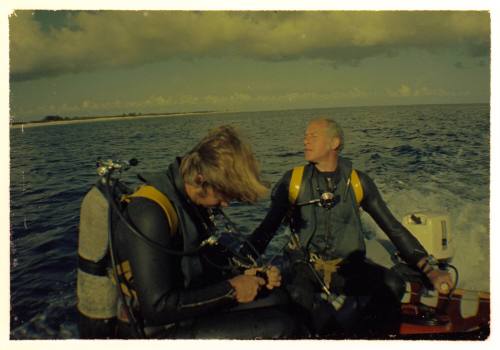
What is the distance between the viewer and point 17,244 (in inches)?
137

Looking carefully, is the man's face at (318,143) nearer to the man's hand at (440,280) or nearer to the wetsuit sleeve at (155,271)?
the man's hand at (440,280)

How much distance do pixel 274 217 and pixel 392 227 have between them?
0.86 m

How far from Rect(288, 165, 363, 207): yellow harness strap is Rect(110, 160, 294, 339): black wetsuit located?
100 cm

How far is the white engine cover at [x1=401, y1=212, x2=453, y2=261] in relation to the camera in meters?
3.39

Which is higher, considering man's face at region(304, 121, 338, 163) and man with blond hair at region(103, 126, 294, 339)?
man's face at region(304, 121, 338, 163)

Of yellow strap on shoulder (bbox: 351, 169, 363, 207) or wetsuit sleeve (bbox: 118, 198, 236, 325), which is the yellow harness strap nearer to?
yellow strap on shoulder (bbox: 351, 169, 363, 207)

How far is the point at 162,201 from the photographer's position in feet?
7.11

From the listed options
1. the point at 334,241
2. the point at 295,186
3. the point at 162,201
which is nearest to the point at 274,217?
the point at 295,186

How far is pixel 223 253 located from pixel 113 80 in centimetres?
201

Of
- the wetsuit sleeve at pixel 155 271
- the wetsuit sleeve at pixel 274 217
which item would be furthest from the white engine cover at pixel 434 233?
the wetsuit sleeve at pixel 155 271

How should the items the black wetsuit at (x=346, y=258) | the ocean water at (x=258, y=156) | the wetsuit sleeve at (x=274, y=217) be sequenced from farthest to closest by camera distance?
the ocean water at (x=258, y=156) → the wetsuit sleeve at (x=274, y=217) → the black wetsuit at (x=346, y=258)

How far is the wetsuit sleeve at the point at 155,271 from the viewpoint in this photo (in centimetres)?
209

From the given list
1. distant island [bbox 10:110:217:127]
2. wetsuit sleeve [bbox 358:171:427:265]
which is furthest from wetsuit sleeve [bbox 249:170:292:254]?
distant island [bbox 10:110:217:127]
